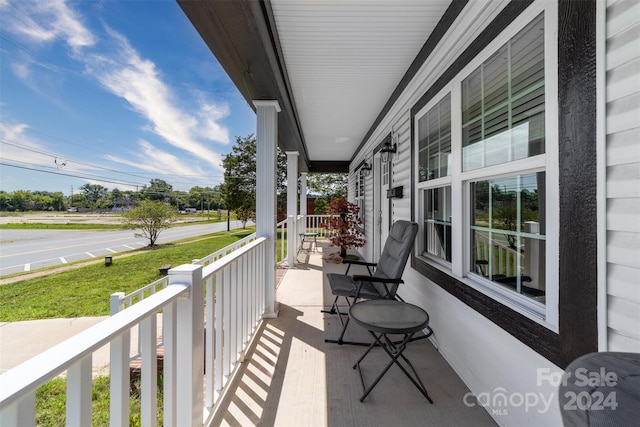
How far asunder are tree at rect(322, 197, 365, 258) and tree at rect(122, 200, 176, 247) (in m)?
8.71

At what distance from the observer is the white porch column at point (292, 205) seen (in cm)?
566

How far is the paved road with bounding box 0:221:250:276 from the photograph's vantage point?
35.0ft

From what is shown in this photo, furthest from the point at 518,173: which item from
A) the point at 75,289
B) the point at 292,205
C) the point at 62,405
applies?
the point at 75,289

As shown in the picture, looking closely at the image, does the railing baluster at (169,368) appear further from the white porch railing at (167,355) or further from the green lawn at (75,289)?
the green lawn at (75,289)

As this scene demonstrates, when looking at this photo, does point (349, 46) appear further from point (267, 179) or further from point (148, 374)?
point (148, 374)

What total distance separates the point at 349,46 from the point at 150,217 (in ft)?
39.3

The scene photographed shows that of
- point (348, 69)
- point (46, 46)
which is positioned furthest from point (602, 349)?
point (46, 46)

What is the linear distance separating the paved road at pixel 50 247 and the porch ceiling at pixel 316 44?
12594mm

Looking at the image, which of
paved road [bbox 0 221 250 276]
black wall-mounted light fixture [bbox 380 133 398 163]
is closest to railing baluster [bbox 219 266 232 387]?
black wall-mounted light fixture [bbox 380 133 398 163]

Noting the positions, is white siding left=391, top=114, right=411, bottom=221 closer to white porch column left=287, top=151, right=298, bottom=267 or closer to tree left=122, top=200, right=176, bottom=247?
white porch column left=287, top=151, right=298, bottom=267

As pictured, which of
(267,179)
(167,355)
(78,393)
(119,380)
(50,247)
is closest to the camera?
(78,393)

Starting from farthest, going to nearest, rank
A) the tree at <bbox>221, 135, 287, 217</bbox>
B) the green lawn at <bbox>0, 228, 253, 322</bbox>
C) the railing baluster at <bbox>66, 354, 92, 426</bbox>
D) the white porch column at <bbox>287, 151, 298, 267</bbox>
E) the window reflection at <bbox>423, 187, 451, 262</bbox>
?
1. the tree at <bbox>221, 135, 287, 217</bbox>
2. the white porch column at <bbox>287, 151, 298, 267</bbox>
3. the green lawn at <bbox>0, 228, 253, 322</bbox>
4. the window reflection at <bbox>423, 187, 451, 262</bbox>
5. the railing baluster at <bbox>66, 354, 92, 426</bbox>

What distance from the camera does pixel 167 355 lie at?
117 cm

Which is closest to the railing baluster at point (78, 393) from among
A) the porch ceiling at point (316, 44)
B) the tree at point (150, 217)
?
the porch ceiling at point (316, 44)
